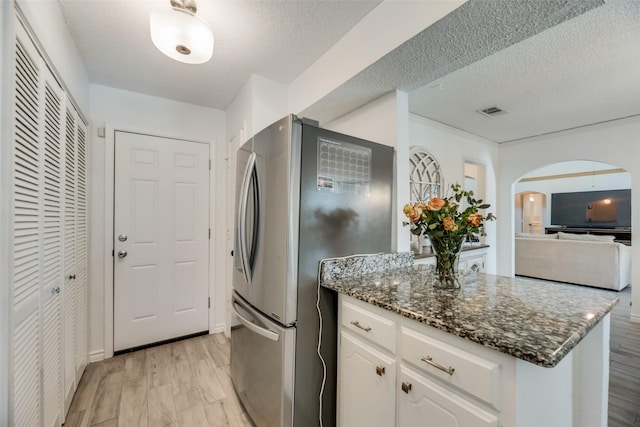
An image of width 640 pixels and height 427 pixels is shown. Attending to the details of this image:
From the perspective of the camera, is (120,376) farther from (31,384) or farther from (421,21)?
(421,21)

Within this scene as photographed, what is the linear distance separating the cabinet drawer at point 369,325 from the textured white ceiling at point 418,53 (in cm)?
134

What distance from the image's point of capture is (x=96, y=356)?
7.70 ft

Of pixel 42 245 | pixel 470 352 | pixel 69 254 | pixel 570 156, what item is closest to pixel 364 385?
pixel 470 352

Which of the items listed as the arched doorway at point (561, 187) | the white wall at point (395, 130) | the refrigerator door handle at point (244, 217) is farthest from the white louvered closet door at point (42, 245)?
the arched doorway at point (561, 187)

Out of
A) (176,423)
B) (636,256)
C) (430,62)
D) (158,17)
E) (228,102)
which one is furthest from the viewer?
(636,256)

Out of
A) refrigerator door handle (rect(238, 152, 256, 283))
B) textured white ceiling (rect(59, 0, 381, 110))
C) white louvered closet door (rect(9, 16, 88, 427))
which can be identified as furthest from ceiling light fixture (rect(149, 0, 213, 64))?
refrigerator door handle (rect(238, 152, 256, 283))

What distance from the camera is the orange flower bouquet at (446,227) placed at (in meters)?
1.30

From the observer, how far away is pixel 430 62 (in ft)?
4.99

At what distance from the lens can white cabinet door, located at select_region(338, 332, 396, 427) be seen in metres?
1.11

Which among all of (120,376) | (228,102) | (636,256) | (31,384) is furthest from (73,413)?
(636,256)

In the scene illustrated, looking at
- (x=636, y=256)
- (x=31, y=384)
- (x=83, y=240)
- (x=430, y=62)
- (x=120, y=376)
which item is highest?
(x=430, y=62)

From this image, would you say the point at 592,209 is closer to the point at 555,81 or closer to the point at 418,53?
the point at 555,81

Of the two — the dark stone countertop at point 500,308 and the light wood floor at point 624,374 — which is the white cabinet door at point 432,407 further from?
Result: the light wood floor at point 624,374

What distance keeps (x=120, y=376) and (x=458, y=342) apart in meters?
2.53
